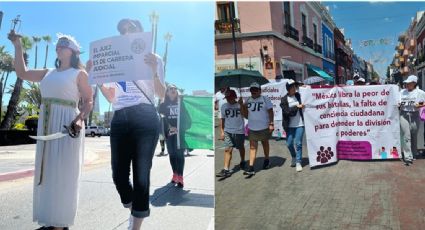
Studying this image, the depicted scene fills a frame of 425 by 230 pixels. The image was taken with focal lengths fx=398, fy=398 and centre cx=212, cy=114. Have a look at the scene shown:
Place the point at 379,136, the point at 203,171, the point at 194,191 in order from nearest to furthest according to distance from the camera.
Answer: the point at 379,136 < the point at 203,171 < the point at 194,191

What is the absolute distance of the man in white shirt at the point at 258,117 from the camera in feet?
4.32

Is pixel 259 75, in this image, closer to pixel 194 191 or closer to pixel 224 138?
pixel 224 138

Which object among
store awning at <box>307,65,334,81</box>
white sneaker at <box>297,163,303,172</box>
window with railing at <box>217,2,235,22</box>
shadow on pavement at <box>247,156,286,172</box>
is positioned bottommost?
white sneaker at <box>297,163,303,172</box>

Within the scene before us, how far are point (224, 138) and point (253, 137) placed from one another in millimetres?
100

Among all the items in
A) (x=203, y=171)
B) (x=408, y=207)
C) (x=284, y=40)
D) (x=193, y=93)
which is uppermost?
(x=284, y=40)

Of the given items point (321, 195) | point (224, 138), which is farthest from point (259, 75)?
point (321, 195)

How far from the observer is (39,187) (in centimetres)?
146

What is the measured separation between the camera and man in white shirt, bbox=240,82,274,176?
1.32 meters

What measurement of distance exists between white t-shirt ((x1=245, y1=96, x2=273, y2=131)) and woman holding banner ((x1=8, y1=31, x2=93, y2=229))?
21.5 inches

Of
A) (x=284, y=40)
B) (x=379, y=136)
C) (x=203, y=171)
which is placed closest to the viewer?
(x=284, y=40)

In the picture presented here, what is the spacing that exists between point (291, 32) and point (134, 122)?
60cm

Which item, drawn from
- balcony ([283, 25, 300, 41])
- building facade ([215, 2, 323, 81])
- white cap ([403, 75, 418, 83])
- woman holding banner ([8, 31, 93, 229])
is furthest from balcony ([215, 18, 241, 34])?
white cap ([403, 75, 418, 83])

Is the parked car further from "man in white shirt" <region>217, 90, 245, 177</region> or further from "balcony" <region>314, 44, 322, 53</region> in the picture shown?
"balcony" <region>314, 44, 322, 53</region>

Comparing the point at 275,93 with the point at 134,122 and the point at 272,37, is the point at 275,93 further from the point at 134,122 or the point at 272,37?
the point at 134,122
